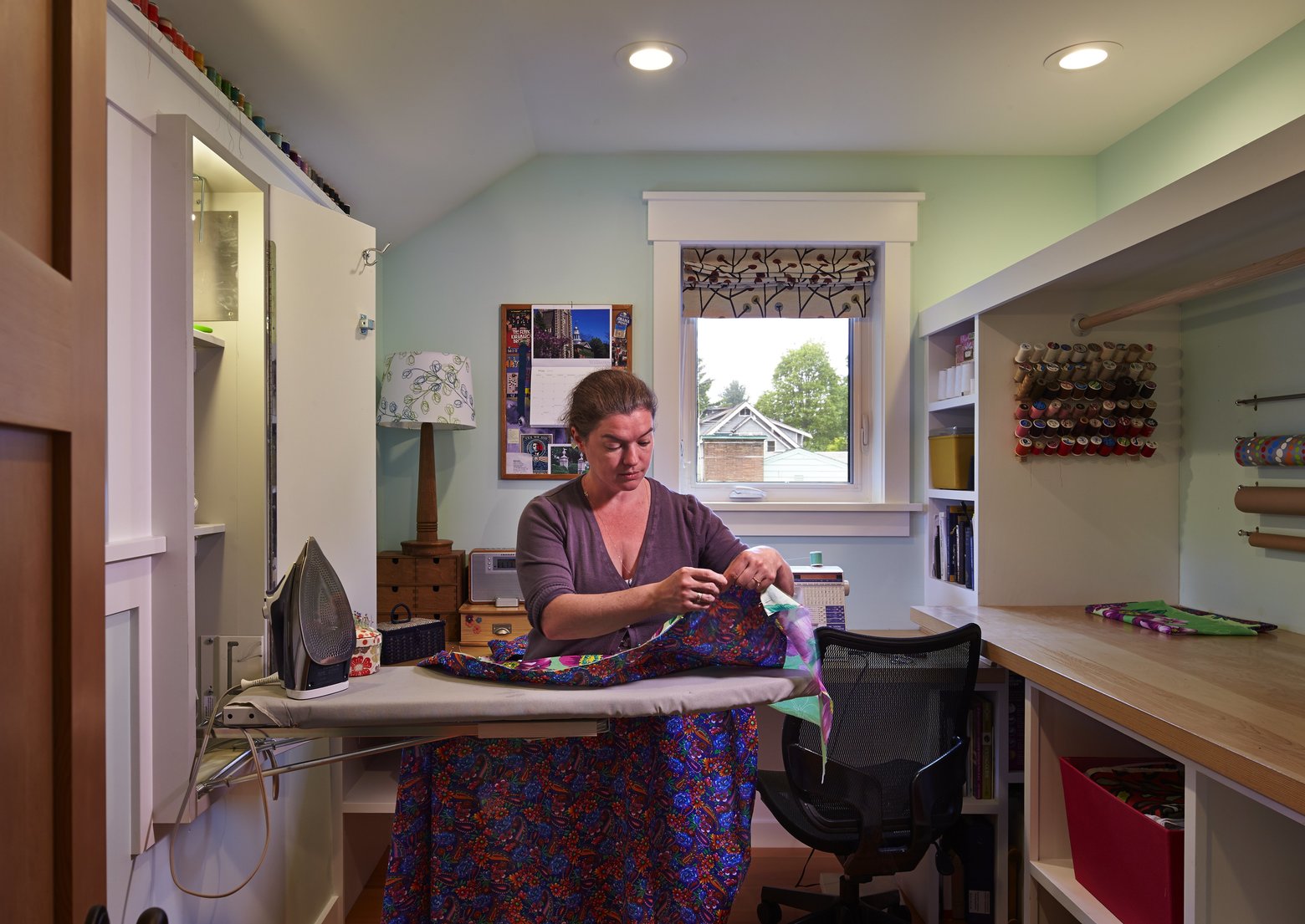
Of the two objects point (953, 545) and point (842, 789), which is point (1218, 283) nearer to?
point (953, 545)

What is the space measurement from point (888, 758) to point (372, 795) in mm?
1551

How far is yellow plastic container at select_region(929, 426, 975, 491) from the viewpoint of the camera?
114 inches

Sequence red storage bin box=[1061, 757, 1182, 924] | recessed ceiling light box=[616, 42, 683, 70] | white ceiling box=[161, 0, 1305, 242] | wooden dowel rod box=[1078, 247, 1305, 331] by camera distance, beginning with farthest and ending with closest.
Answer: recessed ceiling light box=[616, 42, 683, 70] → white ceiling box=[161, 0, 1305, 242] → wooden dowel rod box=[1078, 247, 1305, 331] → red storage bin box=[1061, 757, 1182, 924]

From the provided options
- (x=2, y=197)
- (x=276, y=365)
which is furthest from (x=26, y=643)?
(x=276, y=365)

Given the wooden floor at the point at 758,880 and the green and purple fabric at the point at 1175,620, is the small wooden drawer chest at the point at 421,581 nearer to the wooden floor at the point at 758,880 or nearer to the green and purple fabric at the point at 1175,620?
the wooden floor at the point at 758,880

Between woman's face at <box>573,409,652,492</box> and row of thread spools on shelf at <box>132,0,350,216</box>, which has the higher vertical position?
row of thread spools on shelf at <box>132,0,350,216</box>

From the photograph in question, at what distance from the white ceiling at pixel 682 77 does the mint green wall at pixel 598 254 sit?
10 cm

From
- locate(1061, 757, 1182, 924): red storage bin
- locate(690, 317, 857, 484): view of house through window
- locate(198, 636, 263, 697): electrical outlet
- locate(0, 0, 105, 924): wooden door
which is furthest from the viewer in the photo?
locate(690, 317, 857, 484): view of house through window

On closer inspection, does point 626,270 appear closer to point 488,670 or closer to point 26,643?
point 488,670

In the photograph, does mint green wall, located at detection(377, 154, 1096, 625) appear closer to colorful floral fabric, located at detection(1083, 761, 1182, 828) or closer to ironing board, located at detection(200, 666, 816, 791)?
colorful floral fabric, located at detection(1083, 761, 1182, 828)

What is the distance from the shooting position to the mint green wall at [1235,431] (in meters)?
2.24

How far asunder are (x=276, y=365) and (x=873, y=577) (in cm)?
244

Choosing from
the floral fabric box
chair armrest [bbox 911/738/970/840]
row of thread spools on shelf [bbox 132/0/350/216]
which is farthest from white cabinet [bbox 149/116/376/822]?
chair armrest [bbox 911/738/970/840]

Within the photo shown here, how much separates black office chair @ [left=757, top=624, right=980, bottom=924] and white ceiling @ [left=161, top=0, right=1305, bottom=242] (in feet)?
5.75
